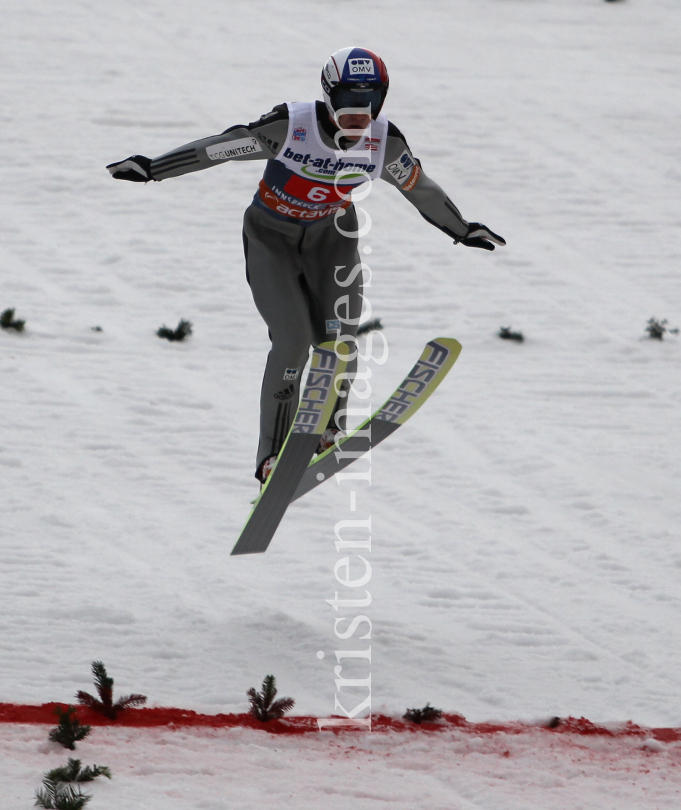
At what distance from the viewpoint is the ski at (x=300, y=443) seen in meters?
5.07

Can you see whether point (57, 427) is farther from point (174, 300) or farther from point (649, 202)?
point (649, 202)

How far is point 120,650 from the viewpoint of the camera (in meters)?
5.42

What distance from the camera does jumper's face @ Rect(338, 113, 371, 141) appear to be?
495 cm

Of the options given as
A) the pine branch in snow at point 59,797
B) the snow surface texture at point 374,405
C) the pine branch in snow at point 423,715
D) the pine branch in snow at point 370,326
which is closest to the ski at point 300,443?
the snow surface texture at point 374,405

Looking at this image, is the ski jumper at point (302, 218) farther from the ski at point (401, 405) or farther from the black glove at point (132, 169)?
the ski at point (401, 405)

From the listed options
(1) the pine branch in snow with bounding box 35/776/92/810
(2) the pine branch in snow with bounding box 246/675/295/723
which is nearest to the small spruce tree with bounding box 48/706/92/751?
(1) the pine branch in snow with bounding box 35/776/92/810

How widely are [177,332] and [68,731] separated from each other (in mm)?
6052

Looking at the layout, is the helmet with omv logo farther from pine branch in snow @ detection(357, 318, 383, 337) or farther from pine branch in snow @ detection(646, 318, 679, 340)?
pine branch in snow @ detection(646, 318, 679, 340)

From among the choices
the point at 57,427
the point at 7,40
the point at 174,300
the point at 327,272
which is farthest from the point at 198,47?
the point at 327,272

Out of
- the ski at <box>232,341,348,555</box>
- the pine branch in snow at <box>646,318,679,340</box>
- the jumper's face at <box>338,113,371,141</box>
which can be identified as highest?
the pine branch in snow at <box>646,318,679,340</box>

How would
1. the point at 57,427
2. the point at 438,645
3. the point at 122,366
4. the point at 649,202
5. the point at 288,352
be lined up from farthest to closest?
the point at 649,202, the point at 122,366, the point at 57,427, the point at 438,645, the point at 288,352

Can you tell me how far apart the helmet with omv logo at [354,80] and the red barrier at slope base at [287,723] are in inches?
112

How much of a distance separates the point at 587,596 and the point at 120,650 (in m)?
2.89

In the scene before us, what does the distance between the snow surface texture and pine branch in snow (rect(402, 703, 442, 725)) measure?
0.21 metres
